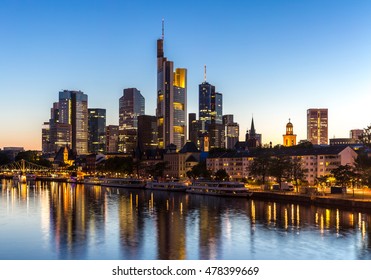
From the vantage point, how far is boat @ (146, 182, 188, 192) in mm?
92750

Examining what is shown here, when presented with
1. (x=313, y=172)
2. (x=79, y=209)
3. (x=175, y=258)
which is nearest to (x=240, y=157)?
(x=313, y=172)

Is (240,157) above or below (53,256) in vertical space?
above

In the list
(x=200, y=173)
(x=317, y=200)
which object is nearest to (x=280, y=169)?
(x=317, y=200)

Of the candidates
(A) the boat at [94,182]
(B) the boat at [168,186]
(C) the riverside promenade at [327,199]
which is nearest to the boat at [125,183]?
(A) the boat at [94,182]

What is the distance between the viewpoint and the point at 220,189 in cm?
7944

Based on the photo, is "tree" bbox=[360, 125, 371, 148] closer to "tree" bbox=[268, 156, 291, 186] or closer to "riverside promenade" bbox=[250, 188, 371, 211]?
"riverside promenade" bbox=[250, 188, 371, 211]

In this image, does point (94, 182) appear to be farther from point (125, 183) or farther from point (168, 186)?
point (168, 186)

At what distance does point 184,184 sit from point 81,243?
58.3 metres

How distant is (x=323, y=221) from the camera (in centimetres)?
4591

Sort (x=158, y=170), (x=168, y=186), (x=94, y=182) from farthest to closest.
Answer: (x=94, y=182) < (x=158, y=170) < (x=168, y=186)

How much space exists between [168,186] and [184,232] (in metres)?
56.2

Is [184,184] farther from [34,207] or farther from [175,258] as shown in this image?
[175,258]

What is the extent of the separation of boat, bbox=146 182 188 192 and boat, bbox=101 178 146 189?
3.66m
